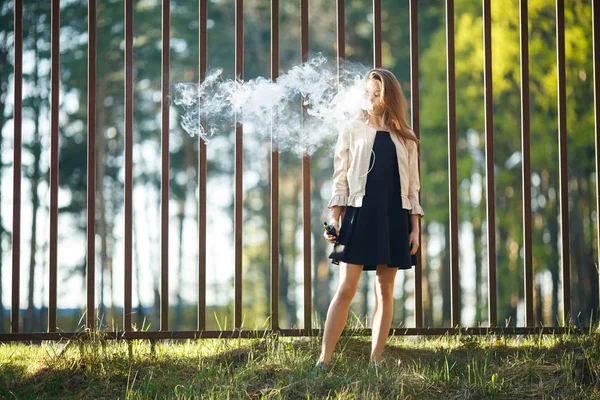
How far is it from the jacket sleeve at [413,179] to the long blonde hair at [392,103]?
0.06m

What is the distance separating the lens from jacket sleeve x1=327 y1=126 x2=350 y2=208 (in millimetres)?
3936

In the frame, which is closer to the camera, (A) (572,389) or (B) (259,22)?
(A) (572,389)

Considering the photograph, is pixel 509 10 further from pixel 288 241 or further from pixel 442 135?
pixel 288 241

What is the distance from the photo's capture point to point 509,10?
11.5 meters

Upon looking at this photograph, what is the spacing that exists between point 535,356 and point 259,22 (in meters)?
11.8

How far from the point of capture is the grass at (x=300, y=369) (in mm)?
3545

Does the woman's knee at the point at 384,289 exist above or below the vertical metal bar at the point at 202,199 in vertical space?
below

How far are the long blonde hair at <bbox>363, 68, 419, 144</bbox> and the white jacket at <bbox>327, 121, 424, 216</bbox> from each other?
0.06 meters

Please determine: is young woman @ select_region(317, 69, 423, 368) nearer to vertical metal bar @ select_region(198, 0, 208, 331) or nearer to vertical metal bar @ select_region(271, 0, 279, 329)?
vertical metal bar @ select_region(271, 0, 279, 329)

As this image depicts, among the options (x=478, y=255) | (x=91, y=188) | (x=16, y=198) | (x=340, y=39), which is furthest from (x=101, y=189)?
(x=340, y=39)

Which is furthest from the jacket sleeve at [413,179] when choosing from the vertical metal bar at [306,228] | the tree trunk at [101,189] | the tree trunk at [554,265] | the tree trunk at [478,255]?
the tree trunk at [101,189]

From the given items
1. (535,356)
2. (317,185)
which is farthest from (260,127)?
(317,185)

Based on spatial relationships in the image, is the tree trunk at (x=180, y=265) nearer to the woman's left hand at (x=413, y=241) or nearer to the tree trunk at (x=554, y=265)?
the tree trunk at (x=554, y=265)

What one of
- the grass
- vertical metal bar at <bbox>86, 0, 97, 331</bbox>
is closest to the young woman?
the grass
